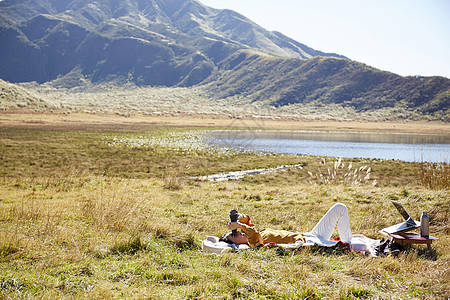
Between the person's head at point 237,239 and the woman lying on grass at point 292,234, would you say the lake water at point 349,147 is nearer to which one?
the woman lying on grass at point 292,234

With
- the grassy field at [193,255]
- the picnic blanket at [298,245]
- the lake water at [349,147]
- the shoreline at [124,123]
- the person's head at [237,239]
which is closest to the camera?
the grassy field at [193,255]

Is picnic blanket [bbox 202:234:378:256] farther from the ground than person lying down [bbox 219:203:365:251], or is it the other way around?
person lying down [bbox 219:203:365:251]

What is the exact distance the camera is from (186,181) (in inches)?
662

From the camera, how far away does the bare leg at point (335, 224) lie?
606 cm

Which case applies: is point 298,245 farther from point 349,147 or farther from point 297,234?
point 349,147

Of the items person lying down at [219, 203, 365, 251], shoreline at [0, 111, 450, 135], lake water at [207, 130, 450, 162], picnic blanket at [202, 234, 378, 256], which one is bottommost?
lake water at [207, 130, 450, 162]

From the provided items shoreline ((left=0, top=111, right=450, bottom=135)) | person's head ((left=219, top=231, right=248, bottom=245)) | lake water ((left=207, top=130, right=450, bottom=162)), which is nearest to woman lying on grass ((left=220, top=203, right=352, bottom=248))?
person's head ((left=219, top=231, right=248, bottom=245))

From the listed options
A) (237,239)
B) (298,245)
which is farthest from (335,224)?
(237,239)

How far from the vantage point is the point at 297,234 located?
616 cm

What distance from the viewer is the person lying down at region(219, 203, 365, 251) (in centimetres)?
604

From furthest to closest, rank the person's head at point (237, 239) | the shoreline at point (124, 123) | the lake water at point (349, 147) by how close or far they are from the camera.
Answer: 1. the shoreline at point (124, 123)
2. the lake water at point (349, 147)
3. the person's head at point (237, 239)

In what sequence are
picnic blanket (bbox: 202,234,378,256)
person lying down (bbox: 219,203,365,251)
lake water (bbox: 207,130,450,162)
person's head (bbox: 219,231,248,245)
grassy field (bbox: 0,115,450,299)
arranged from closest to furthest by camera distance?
grassy field (bbox: 0,115,450,299) < picnic blanket (bbox: 202,234,378,256) < person lying down (bbox: 219,203,365,251) < person's head (bbox: 219,231,248,245) < lake water (bbox: 207,130,450,162)

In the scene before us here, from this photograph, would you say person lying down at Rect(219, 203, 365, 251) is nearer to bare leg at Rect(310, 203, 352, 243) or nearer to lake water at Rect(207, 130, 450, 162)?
bare leg at Rect(310, 203, 352, 243)

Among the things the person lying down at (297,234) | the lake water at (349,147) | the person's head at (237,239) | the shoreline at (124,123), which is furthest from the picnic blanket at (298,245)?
the shoreline at (124,123)
